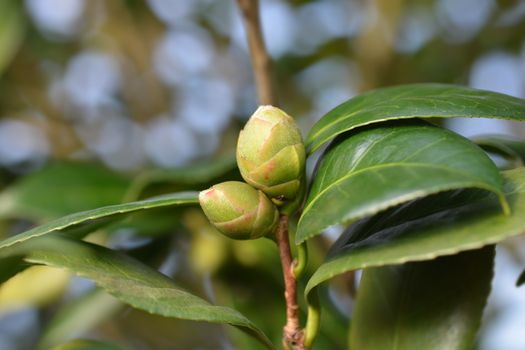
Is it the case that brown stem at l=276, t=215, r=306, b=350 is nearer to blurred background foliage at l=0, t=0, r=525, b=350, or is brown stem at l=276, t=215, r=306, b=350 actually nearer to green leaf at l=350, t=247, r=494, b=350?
green leaf at l=350, t=247, r=494, b=350

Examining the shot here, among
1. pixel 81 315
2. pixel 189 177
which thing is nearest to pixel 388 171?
pixel 189 177

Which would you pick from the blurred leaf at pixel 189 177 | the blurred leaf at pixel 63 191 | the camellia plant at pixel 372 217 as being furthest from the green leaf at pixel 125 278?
the blurred leaf at pixel 63 191

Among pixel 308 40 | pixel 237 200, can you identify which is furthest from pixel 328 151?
pixel 308 40

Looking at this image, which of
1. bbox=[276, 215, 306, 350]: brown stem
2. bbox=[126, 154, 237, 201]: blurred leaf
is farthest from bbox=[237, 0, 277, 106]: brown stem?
bbox=[276, 215, 306, 350]: brown stem

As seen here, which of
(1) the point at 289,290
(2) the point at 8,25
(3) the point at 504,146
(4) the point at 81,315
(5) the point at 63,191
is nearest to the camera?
(1) the point at 289,290

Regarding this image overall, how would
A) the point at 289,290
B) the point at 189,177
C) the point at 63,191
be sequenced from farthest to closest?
1. the point at 63,191
2. the point at 189,177
3. the point at 289,290

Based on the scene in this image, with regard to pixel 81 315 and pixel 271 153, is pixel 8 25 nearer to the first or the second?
pixel 81 315

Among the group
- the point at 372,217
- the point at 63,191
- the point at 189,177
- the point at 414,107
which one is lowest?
the point at 63,191
